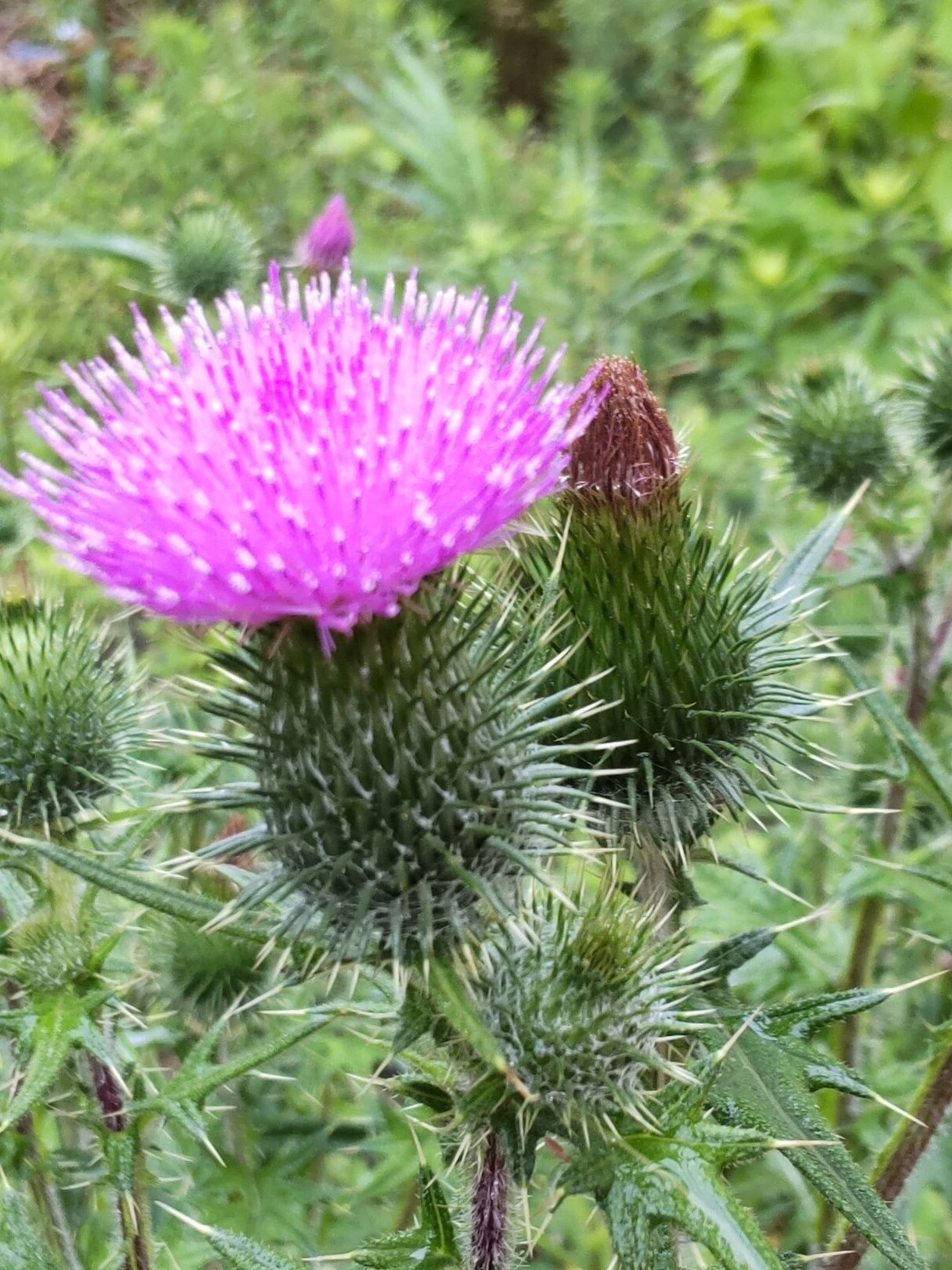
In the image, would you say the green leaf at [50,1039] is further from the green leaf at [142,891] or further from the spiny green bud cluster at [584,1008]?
the spiny green bud cluster at [584,1008]

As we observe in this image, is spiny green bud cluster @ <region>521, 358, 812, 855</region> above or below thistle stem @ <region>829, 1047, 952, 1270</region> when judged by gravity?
above

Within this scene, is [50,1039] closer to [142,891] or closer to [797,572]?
[142,891]

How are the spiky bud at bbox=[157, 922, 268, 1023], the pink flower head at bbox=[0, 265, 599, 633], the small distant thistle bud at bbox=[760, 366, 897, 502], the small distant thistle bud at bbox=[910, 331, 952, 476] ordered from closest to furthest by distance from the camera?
the pink flower head at bbox=[0, 265, 599, 633]
the spiky bud at bbox=[157, 922, 268, 1023]
the small distant thistle bud at bbox=[910, 331, 952, 476]
the small distant thistle bud at bbox=[760, 366, 897, 502]

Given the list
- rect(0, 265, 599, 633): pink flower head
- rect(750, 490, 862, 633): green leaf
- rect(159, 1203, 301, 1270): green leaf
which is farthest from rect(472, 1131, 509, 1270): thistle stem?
rect(750, 490, 862, 633): green leaf

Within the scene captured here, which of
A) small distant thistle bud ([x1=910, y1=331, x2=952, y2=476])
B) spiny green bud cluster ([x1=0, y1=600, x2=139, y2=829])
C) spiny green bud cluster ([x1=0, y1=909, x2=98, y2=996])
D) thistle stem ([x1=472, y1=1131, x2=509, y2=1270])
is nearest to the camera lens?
thistle stem ([x1=472, y1=1131, x2=509, y2=1270])

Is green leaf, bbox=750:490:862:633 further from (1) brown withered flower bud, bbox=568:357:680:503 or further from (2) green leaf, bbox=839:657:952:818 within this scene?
(1) brown withered flower bud, bbox=568:357:680:503

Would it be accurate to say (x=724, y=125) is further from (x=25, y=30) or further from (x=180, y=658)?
(x=25, y=30)
